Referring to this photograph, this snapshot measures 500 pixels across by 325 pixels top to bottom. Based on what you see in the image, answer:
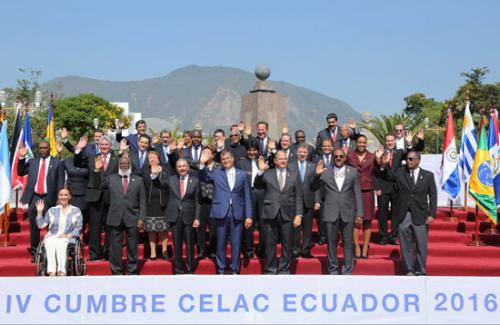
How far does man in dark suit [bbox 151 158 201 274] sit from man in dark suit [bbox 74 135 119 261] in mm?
1157

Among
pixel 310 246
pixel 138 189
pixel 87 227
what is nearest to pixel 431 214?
pixel 310 246

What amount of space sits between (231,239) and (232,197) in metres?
0.59

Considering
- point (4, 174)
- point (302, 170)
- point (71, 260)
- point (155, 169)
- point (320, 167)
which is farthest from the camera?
point (4, 174)

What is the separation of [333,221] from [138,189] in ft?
9.05

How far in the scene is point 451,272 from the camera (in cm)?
873

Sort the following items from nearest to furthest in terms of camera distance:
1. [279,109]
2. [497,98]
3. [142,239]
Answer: [142,239] → [279,109] → [497,98]

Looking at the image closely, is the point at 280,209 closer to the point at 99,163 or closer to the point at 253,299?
the point at 253,299

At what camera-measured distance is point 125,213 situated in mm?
8172

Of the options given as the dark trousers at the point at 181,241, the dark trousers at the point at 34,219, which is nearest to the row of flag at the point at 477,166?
the dark trousers at the point at 181,241

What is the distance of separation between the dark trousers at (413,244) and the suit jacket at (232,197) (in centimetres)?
214

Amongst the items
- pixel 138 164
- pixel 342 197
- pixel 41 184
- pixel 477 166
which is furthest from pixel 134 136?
pixel 477 166

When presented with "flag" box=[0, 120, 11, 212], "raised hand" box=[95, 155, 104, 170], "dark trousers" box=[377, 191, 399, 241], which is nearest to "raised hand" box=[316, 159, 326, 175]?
"dark trousers" box=[377, 191, 399, 241]

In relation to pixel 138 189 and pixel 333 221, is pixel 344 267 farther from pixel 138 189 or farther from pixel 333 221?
pixel 138 189

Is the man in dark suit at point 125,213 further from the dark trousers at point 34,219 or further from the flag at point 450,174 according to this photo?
the flag at point 450,174
